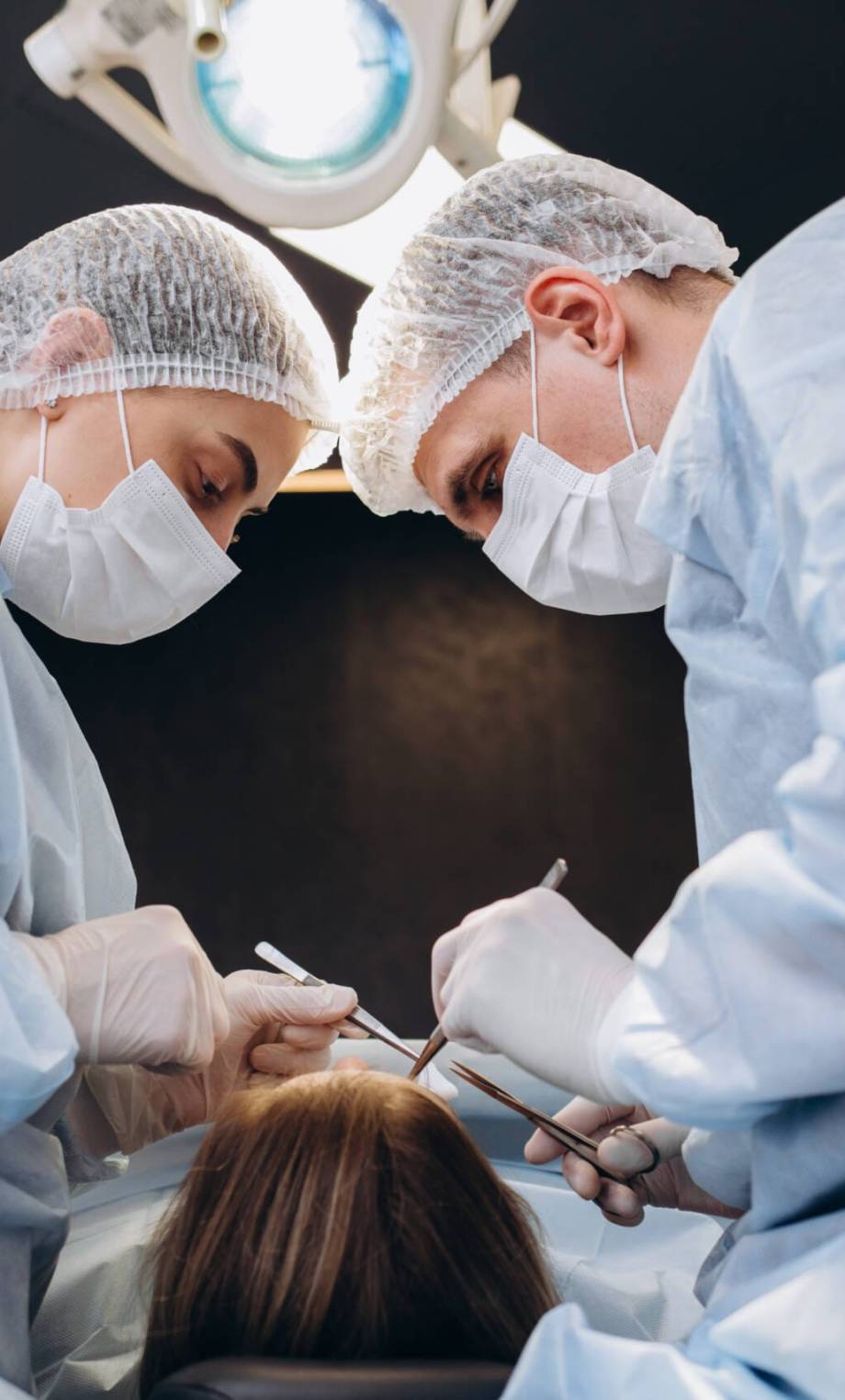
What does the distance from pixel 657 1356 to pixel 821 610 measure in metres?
0.55

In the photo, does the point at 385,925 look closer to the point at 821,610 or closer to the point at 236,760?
the point at 236,760

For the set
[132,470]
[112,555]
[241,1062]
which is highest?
[132,470]

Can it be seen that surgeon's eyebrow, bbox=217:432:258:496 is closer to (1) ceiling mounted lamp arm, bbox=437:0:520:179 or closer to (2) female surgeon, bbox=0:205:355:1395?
(2) female surgeon, bbox=0:205:355:1395

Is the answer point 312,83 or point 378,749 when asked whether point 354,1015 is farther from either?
point 378,749

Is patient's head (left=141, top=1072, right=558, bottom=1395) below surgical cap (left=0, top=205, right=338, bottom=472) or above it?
below

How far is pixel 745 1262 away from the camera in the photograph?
107 centimetres

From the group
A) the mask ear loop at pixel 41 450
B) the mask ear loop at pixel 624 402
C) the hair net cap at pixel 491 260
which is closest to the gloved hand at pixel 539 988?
the mask ear loop at pixel 624 402

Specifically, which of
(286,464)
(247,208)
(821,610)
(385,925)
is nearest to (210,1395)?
(821,610)

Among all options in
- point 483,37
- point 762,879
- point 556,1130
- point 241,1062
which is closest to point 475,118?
point 483,37

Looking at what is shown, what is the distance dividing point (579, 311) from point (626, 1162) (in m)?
1.04

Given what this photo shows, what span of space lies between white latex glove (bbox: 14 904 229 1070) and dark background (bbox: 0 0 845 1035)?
103 inches

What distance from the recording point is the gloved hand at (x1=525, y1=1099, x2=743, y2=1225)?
1.47 metres

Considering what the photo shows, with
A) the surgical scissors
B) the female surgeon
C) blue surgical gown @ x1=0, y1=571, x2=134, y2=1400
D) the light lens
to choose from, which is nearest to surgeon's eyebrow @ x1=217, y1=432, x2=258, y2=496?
the female surgeon

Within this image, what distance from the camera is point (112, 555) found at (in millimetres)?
1693
